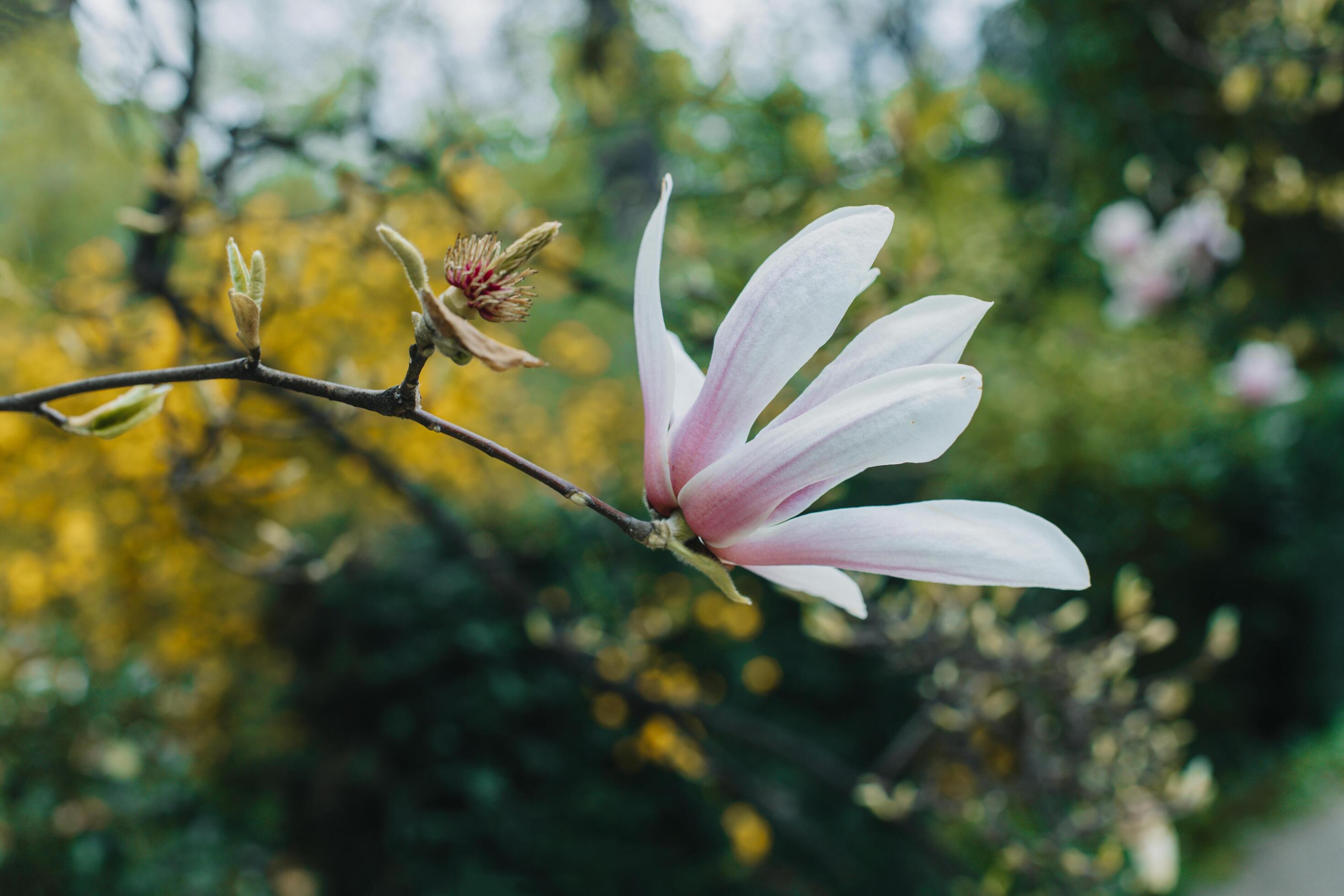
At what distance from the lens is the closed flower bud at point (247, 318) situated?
1.29 ft

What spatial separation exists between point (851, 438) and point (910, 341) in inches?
3.1

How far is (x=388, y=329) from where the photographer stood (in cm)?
264

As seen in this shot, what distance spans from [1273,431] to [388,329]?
199 inches

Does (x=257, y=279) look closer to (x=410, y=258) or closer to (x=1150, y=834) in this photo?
(x=410, y=258)

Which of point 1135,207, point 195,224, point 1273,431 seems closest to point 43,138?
point 195,224

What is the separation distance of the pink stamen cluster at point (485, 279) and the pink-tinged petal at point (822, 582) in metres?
0.24

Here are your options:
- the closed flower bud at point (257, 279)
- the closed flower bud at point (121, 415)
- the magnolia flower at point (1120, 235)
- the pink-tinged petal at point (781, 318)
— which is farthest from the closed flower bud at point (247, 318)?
the magnolia flower at point (1120, 235)

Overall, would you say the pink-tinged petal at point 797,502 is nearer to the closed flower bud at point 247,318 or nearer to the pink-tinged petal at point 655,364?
the pink-tinged petal at point 655,364

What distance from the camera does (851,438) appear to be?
1.51 feet

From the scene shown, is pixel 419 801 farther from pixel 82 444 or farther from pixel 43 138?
pixel 43 138

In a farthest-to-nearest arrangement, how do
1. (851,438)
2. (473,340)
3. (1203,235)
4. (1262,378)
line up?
(1262,378)
(1203,235)
(851,438)
(473,340)

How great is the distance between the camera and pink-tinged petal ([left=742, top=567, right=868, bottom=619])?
55 centimetres

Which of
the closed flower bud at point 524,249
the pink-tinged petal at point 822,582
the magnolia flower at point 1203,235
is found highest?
the magnolia flower at point 1203,235

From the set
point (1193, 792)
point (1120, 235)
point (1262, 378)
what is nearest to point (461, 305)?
point (1193, 792)
